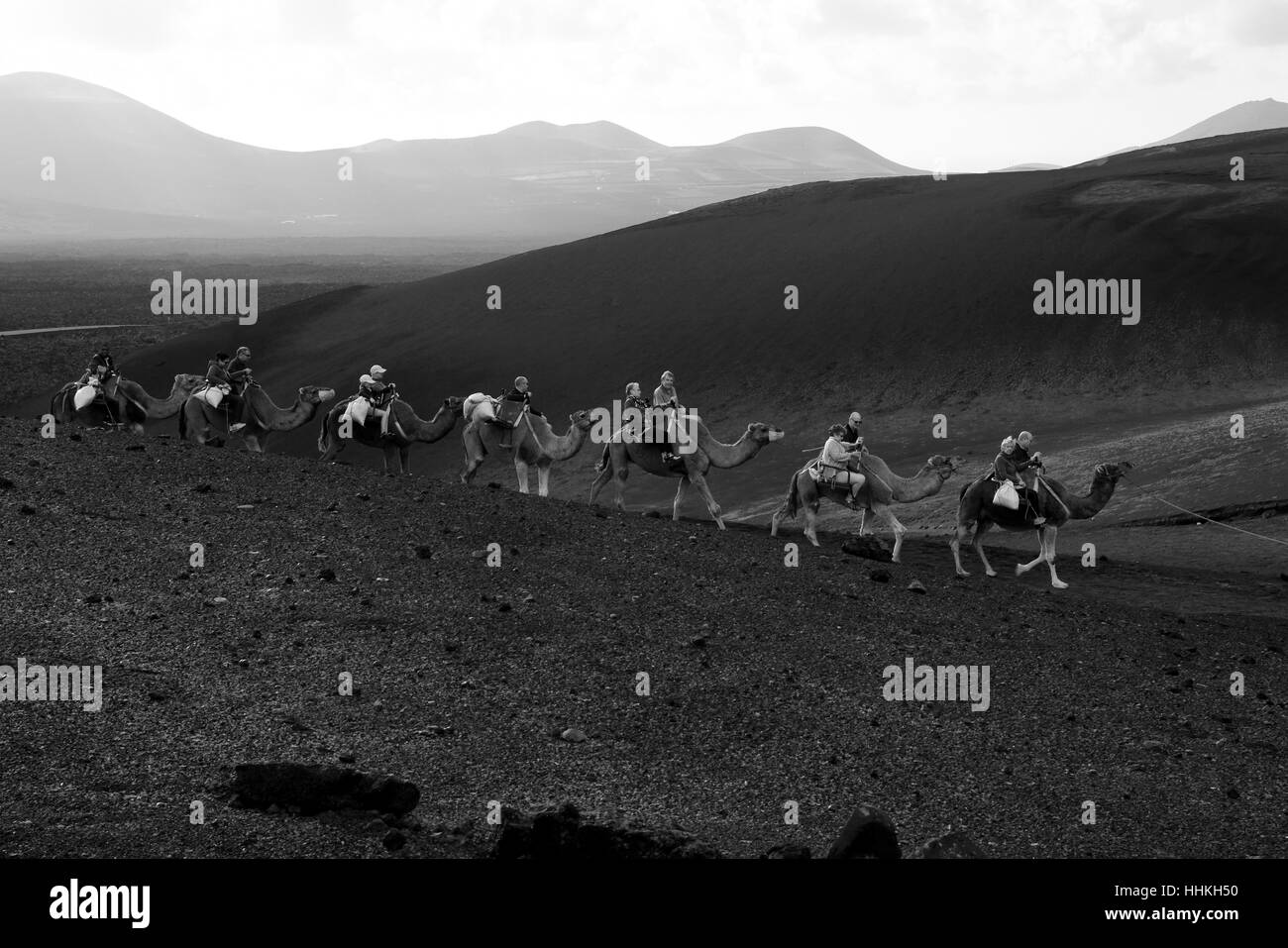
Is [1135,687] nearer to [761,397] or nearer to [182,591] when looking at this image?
[182,591]

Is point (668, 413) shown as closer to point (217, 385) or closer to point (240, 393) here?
point (240, 393)

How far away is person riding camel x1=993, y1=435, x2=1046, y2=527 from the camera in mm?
20406

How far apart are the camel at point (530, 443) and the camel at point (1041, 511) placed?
642 centimetres

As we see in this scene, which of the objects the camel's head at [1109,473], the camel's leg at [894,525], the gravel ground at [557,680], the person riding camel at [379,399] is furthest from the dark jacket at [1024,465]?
the person riding camel at [379,399]

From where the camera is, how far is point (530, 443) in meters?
24.1

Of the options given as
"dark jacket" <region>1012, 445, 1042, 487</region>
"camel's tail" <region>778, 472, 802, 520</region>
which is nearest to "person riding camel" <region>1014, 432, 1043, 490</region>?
"dark jacket" <region>1012, 445, 1042, 487</region>

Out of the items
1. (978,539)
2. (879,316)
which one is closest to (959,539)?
(978,539)

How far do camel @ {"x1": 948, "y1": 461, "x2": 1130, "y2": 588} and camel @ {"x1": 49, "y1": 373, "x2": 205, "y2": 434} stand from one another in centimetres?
1390

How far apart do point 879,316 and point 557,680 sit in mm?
34280

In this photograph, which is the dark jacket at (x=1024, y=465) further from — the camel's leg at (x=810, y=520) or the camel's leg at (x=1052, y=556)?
the camel's leg at (x=810, y=520)

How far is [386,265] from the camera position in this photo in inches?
6344

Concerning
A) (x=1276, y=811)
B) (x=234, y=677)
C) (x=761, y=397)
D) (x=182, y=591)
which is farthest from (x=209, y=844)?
(x=761, y=397)

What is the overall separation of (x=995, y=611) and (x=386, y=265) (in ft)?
490

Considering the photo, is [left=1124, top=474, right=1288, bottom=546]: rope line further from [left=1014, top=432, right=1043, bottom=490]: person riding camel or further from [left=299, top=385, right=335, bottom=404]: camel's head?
[left=299, top=385, right=335, bottom=404]: camel's head
